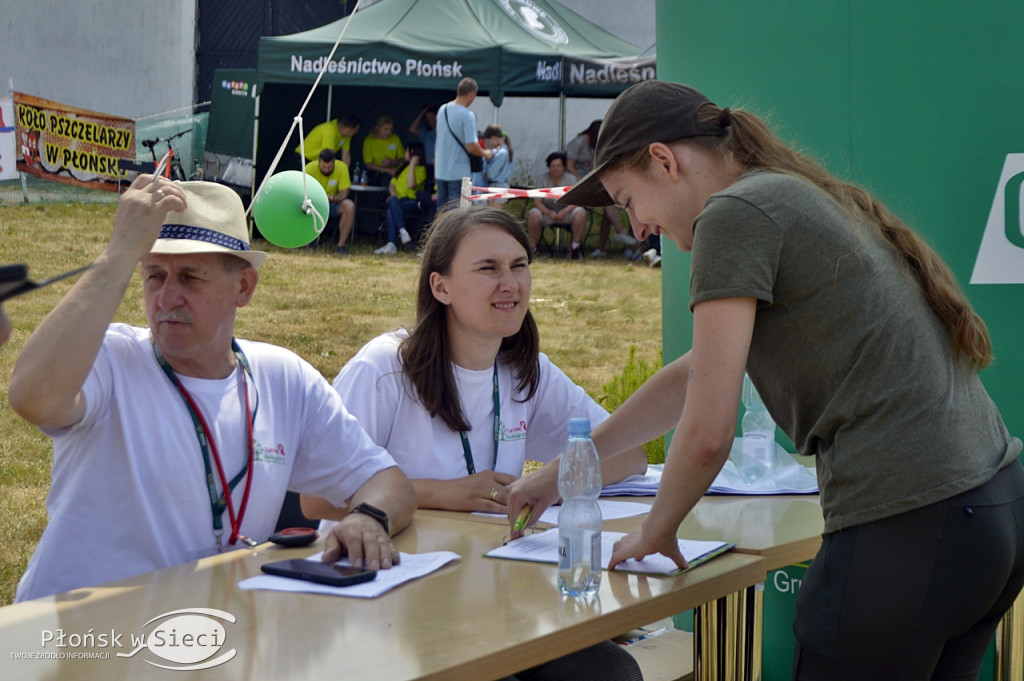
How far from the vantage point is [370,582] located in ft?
6.83

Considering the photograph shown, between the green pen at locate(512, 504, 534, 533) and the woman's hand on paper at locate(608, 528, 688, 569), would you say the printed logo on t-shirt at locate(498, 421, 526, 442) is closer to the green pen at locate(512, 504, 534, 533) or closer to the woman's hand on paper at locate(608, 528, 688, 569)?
the green pen at locate(512, 504, 534, 533)

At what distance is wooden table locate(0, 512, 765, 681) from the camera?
164 cm

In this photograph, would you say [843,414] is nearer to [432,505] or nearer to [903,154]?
[432,505]

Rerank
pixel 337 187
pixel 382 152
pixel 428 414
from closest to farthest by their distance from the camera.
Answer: pixel 428 414 → pixel 337 187 → pixel 382 152

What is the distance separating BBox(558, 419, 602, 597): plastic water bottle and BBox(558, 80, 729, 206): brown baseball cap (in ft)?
1.80

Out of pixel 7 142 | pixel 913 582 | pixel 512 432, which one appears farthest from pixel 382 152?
pixel 913 582

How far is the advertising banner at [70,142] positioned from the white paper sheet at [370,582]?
1221 centimetres

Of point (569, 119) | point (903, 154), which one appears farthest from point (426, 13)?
point (903, 154)

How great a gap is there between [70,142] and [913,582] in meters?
13.5

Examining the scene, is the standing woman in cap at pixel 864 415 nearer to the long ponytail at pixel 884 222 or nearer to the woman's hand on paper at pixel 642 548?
the long ponytail at pixel 884 222

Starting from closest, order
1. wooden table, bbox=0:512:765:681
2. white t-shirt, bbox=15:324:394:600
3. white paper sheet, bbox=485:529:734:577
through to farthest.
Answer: wooden table, bbox=0:512:765:681 → white paper sheet, bbox=485:529:734:577 → white t-shirt, bbox=15:324:394:600

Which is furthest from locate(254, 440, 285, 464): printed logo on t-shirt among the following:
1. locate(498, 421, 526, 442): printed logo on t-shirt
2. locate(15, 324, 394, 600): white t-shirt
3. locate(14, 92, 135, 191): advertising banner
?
locate(14, 92, 135, 191): advertising banner

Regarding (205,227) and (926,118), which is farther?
(926,118)

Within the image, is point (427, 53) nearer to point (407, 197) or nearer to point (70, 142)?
point (407, 197)
